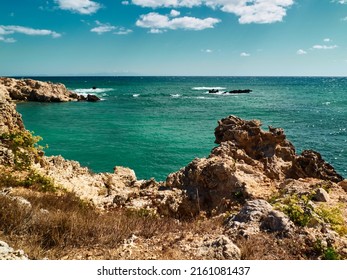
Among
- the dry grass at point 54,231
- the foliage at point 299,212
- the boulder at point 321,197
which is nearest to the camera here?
the dry grass at point 54,231

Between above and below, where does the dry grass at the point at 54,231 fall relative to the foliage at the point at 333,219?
above

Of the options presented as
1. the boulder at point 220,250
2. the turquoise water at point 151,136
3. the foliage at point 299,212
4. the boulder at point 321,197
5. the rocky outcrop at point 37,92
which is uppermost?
the rocky outcrop at point 37,92

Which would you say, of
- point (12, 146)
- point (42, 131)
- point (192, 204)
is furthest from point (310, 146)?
point (42, 131)

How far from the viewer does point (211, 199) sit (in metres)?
12.6

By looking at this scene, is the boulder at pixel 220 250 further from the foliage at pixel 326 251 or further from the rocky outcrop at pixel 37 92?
the rocky outcrop at pixel 37 92

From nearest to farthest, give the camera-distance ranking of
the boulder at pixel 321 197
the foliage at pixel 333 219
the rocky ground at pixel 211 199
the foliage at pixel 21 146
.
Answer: the rocky ground at pixel 211 199 → the foliage at pixel 333 219 → the boulder at pixel 321 197 → the foliage at pixel 21 146

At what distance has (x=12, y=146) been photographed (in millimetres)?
12758

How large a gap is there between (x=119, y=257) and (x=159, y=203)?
6116 mm

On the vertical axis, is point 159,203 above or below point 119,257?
below

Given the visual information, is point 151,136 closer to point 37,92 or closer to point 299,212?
point 299,212

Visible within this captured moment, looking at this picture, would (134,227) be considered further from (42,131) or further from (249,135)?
Answer: (42,131)

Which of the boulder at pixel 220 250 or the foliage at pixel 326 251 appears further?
the foliage at pixel 326 251

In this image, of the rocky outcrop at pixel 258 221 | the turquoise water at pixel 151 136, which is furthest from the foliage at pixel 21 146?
the turquoise water at pixel 151 136

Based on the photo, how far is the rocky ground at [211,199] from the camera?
20.0 feet
